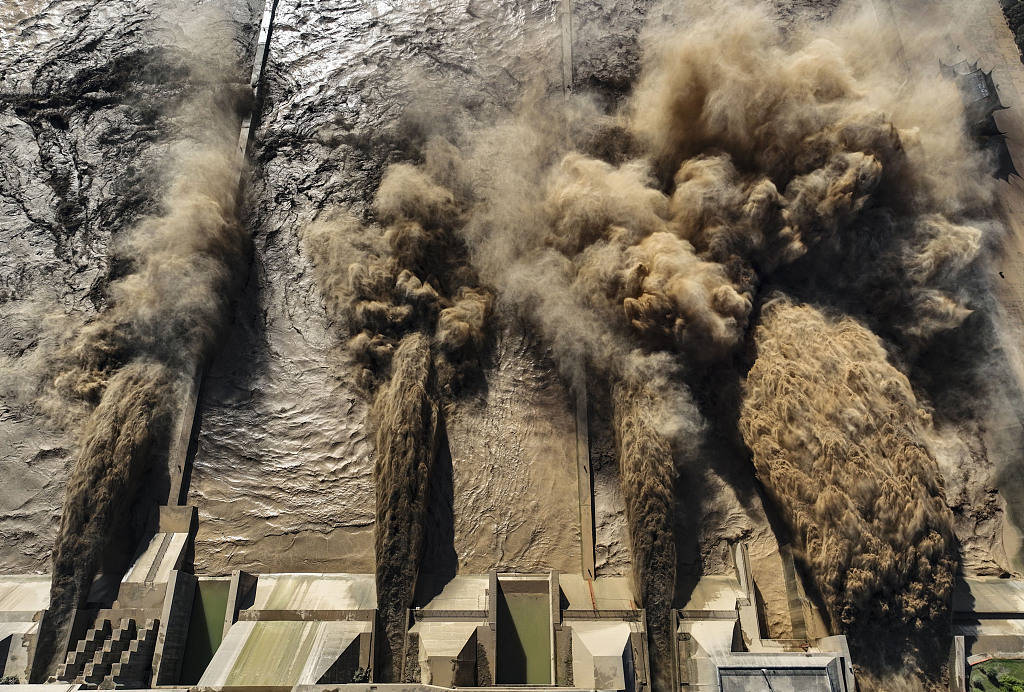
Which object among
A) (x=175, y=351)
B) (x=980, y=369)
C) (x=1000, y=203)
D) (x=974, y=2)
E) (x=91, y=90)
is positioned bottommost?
(x=980, y=369)

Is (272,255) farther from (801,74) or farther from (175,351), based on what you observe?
(801,74)

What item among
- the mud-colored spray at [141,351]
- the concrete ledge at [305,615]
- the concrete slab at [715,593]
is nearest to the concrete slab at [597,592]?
the concrete slab at [715,593]

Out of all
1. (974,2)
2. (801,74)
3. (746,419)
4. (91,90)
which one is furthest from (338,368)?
(974,2)

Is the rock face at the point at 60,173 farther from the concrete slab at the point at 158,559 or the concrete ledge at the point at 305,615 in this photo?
the concrete ledge at the point at 305,615

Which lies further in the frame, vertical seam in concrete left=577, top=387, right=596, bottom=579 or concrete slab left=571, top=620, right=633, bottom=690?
vertical seam in concrete left=577, top=387, right=596, bottom=579

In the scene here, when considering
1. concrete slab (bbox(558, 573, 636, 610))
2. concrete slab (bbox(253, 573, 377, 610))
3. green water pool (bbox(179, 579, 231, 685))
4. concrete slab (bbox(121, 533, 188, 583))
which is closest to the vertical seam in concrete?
concrete slab (bbox(558, 573, 636, 610))

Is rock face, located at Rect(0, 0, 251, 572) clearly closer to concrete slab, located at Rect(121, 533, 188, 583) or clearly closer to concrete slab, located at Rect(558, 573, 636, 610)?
concrete slab, located at Rect(121, 533, 188, 583)

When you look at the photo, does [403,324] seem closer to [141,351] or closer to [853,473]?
[141,351]
